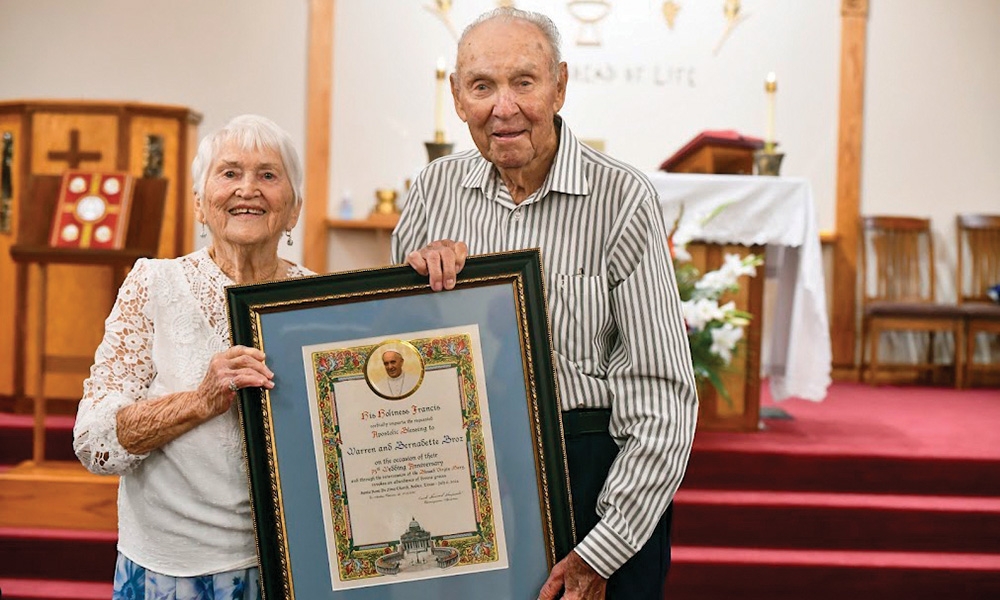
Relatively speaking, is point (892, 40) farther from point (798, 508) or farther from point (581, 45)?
point (798, 508)

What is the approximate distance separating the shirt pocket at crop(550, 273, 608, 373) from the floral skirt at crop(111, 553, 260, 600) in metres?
0.63

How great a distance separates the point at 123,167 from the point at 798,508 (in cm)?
390

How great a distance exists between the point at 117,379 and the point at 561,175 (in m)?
0.80

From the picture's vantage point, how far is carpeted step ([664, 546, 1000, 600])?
389 cm

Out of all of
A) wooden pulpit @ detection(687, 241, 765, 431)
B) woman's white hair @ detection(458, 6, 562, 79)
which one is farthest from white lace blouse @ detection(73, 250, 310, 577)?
wooden pulpit @ detection(687, 241, 765, 431)

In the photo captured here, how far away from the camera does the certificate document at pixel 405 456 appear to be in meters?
1.61

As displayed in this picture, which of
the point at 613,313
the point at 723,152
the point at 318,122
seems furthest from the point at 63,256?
the point at 318,122

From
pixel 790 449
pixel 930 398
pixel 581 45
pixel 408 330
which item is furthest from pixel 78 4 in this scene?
pixel 408 330

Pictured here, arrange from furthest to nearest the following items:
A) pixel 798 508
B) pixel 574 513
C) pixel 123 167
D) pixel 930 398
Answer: pixel 930 398, pixel 123 167, pixel 798 508, pixel 574 513

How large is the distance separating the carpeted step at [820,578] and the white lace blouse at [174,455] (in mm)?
2474

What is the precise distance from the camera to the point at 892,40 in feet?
25.0

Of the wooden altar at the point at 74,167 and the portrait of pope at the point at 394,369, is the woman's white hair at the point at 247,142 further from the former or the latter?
the wooden altar at the point at 74,167

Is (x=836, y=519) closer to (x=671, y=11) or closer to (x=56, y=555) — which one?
(x=56, y=555)

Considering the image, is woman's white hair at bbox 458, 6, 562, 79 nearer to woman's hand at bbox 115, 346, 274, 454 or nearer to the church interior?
woman's hand at bbox 115, 346, 274, 454
